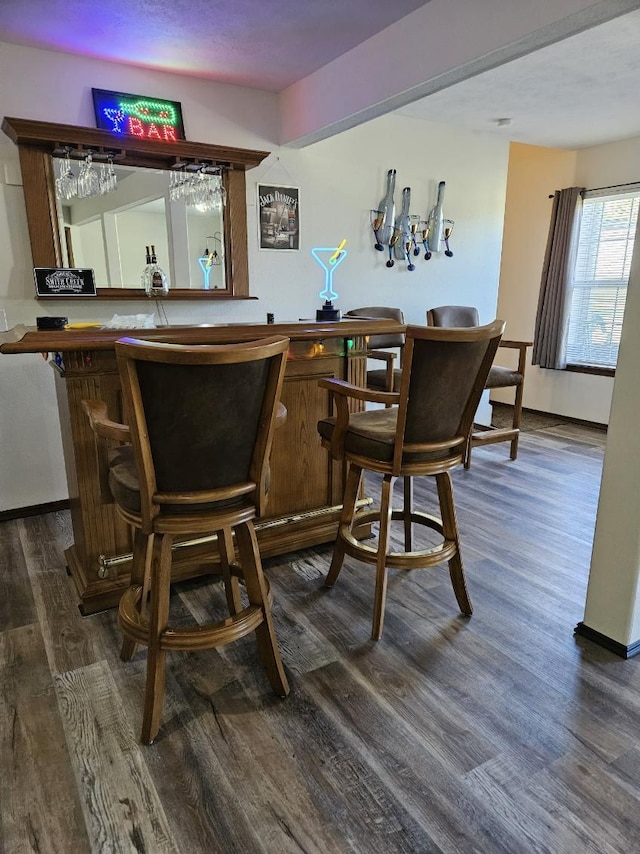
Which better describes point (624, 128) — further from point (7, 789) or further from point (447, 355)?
point (7, 789)

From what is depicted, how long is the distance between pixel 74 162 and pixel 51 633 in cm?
239

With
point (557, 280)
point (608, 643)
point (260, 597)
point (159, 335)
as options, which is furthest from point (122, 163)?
point (557, 280)

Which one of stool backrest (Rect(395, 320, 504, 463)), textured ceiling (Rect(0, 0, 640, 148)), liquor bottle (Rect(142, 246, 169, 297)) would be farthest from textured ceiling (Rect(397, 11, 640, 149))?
liquor bottle (Rect(142, 246, 169, 297))

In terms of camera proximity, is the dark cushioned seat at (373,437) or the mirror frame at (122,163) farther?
the mirror frame at (122,163)

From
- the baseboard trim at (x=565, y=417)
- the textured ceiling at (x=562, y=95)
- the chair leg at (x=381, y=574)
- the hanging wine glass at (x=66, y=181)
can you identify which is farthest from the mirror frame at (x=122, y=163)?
the baseboard trim at (x=565, y=417)

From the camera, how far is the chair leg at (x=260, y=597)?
5.38 ft

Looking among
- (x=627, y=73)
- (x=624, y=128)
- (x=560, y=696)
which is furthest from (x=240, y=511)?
(x=624, y=128)

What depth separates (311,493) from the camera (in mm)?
2596

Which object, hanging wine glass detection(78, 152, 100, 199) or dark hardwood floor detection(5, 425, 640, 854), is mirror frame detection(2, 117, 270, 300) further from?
dark hardwood floor detection(5, 425, 640, 854)

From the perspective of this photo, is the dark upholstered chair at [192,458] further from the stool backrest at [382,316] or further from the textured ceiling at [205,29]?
the stool backrest at [382,316]

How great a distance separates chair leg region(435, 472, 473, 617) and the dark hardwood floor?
83mm

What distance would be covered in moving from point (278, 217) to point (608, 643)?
9.93 feet

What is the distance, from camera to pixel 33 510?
316cm

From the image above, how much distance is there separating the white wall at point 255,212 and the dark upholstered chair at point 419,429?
1830 mm
